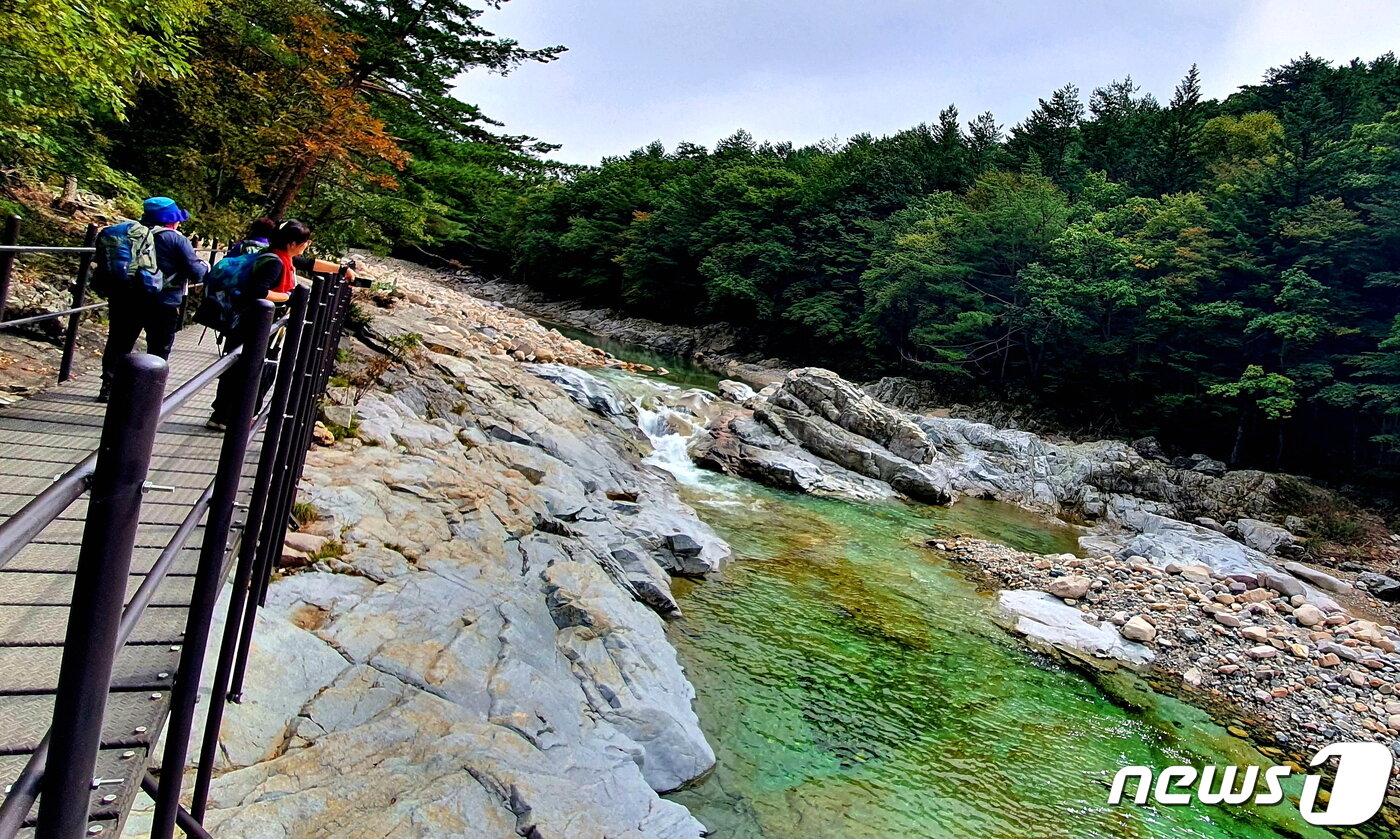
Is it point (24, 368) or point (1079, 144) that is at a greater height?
point (1079, 144)

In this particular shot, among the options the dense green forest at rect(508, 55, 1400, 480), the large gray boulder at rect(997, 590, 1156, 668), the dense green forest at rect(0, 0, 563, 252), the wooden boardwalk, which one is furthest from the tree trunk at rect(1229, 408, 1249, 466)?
the wooden boardwalk

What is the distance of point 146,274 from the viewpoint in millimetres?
5281

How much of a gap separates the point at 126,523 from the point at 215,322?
15.6ft

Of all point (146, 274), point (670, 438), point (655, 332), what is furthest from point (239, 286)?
point (655, 332)

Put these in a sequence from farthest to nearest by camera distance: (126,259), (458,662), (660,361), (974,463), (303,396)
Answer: (660,361), (974,463), (458,662), (126,259), (303,396)

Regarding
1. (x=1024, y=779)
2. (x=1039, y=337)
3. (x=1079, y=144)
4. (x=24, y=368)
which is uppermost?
(x=1079, y=144)

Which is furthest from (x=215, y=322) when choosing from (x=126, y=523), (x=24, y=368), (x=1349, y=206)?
(x=1349, y=206)

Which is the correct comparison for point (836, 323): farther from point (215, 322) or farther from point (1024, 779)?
point (215, 322)

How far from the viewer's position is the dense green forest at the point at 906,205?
10805 mm

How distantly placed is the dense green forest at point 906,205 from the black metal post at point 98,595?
27.1ft

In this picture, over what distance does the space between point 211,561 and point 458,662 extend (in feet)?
13.6

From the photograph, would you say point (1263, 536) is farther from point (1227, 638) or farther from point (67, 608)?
point (67, 608)

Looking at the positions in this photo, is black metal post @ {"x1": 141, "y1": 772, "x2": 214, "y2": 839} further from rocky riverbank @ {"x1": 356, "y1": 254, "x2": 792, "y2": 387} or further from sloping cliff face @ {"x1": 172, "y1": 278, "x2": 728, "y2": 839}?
rocky riverbank @ {"x1": 356, "y1": 254, "x2": 792, "y2": 387}

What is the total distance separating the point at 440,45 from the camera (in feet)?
50.3
